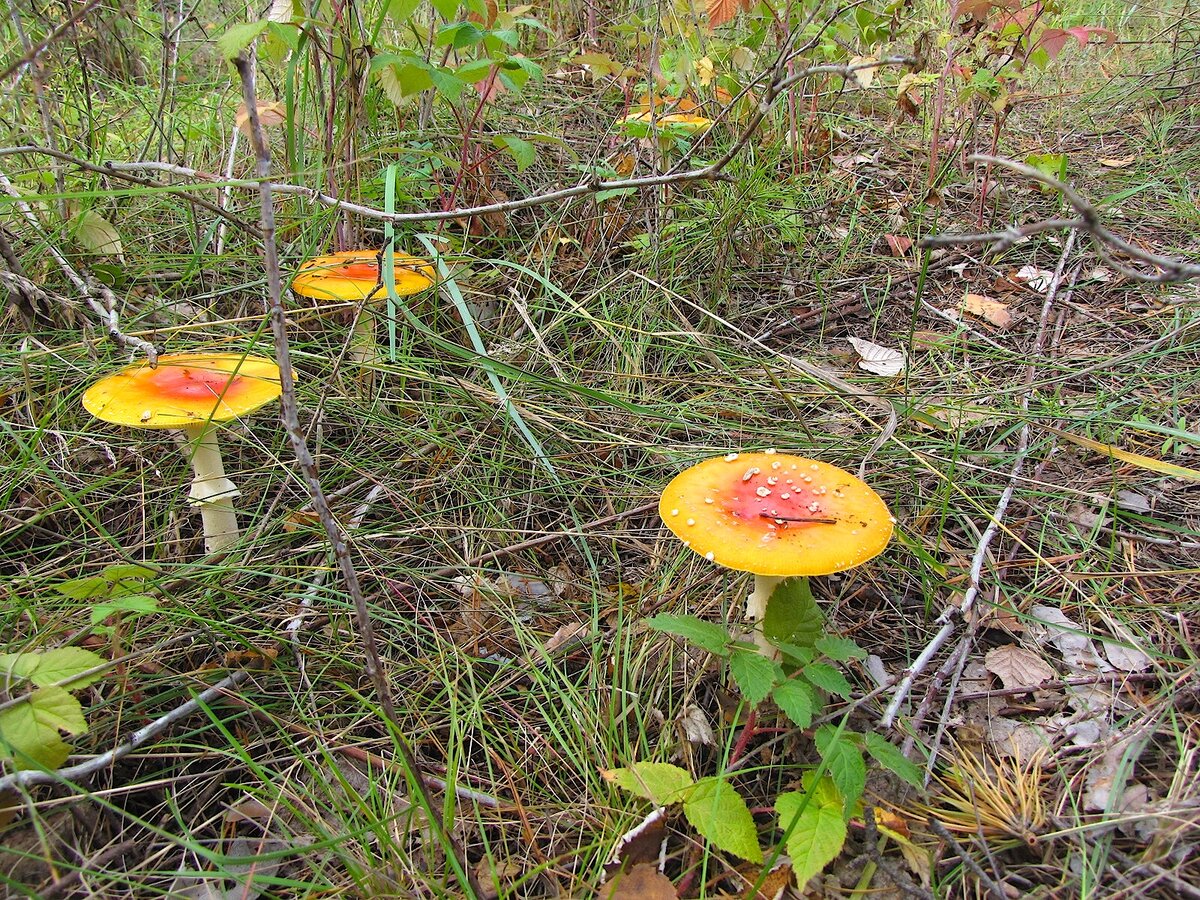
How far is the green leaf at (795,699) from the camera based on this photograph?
147cm

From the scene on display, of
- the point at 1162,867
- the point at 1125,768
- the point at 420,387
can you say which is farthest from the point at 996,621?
the point at 420,387

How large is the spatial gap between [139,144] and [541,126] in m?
2.05

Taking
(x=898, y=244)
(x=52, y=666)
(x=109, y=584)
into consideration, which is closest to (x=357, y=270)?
(x=109, y=584)

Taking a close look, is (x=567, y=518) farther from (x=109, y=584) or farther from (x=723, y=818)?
(x=109, y=584)

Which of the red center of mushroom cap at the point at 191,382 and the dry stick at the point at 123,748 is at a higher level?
the red center of mushroom cap at the point at 191,382

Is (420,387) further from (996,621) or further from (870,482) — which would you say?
(996,621)

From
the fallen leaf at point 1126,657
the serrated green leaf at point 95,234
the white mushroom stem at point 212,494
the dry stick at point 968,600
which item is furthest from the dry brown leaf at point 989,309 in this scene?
the serrated green leaf at point 95,234

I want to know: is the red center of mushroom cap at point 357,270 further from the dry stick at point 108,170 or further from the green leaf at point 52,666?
the green leaf at point 52,666

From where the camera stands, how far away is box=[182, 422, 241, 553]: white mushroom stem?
2168 mm

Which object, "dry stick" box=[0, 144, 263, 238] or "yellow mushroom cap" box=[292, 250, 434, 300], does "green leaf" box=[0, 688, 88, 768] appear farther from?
"yellow mushroom cap" box=[292, 250, 434, 300]

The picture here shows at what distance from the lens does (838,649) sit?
1.64 m

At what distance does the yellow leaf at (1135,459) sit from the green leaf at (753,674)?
1.39 meters

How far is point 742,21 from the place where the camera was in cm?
525

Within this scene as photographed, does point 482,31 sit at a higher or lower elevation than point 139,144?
higher
